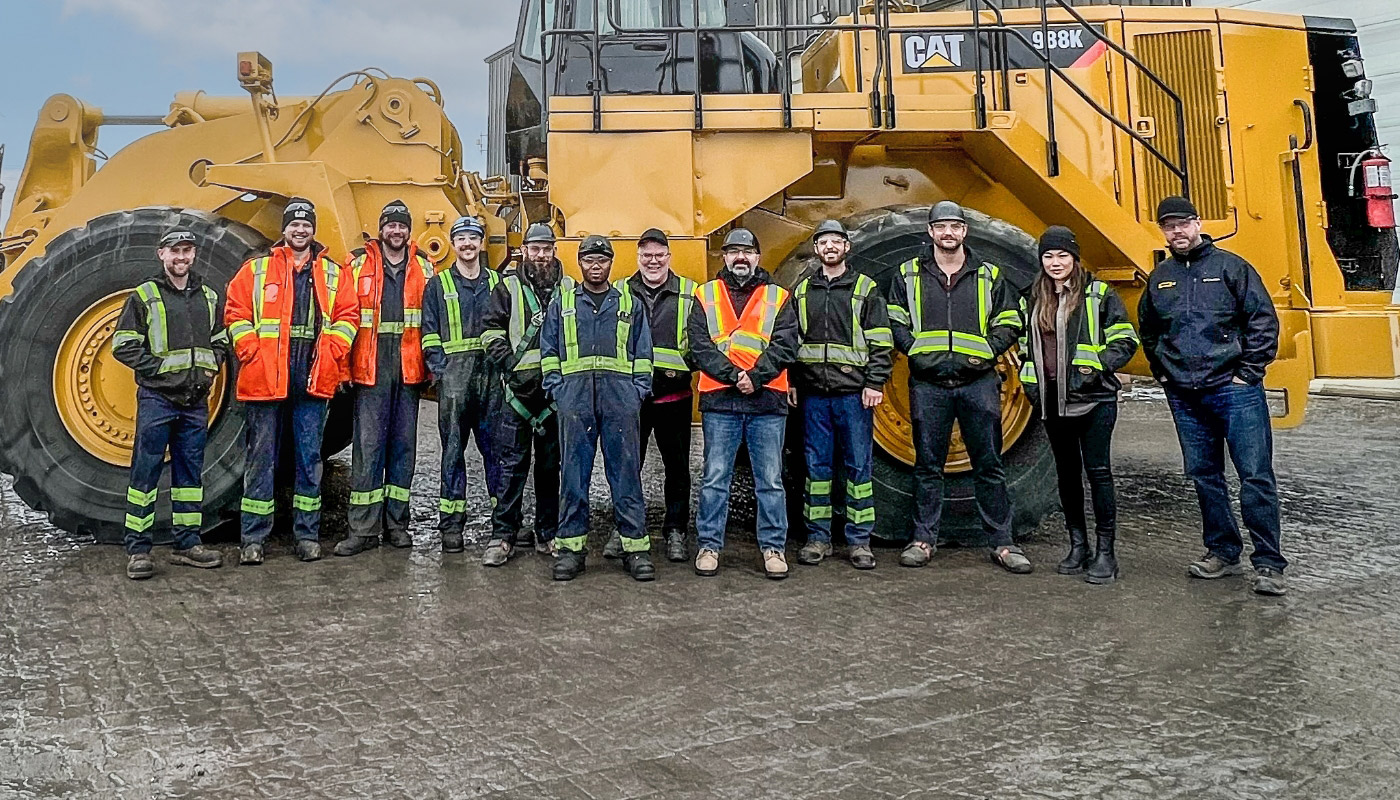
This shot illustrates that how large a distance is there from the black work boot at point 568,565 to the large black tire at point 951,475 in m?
1.26

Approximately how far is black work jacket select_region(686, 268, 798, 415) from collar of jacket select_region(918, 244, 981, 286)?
0.69 meters

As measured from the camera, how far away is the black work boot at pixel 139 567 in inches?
168

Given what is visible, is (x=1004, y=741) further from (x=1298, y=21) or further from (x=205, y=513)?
(x=1298, y=21)

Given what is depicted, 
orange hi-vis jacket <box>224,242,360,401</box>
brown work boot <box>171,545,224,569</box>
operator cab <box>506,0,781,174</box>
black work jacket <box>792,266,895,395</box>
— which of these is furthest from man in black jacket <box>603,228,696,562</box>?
brown work boot <box>171,545,224,569</box>

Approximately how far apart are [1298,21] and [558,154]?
4368mm

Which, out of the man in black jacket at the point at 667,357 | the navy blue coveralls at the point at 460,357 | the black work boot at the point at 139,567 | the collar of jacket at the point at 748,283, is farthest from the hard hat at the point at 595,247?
the black work boot at the point at 139,567

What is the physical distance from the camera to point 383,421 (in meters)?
4.76

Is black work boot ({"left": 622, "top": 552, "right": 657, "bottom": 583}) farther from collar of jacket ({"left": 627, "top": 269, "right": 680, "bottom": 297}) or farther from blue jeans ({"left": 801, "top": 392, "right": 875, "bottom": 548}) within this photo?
collar of jacket ({"left": 627, "top": 269, "right": 680, "bottom": 297})

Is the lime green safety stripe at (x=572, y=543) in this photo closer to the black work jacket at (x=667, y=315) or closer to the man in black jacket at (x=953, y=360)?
the black work jacket at (x=667, y=315)

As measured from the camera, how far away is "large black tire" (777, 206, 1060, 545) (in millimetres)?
4738

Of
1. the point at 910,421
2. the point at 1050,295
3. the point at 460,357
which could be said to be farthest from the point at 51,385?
the point at 1050,295

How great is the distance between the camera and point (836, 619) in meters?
3.63

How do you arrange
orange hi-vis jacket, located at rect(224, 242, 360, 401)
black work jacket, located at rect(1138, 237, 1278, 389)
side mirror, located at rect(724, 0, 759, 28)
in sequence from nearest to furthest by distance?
black work jacket, located at rect(1138, 237, 1278, 389) < orange hi-vis jacket, located at rect(224, 242, 360, 401) < side mirror, located at rect(724, 0, 759, 28)

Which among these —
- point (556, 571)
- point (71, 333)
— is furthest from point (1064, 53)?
point (71, 333)
